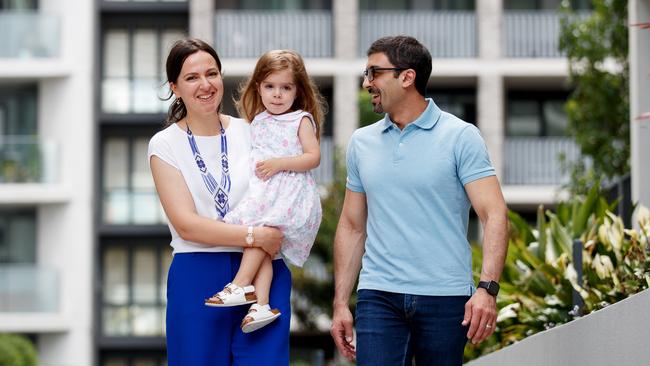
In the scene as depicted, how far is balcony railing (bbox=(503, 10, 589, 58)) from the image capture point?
42625 millimetres

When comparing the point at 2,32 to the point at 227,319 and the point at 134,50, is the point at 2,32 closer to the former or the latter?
the point at 134,50

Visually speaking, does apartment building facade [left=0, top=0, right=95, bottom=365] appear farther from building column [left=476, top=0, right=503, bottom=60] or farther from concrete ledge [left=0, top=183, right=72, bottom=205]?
building column [left=476, top=0, right=503, bottom=60]

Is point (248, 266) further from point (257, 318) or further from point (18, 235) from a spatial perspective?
point (18, 235)

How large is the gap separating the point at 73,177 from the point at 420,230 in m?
36.5

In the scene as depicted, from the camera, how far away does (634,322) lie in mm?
7492

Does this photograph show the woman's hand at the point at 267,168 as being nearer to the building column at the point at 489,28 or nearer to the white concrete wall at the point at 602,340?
the white concrete wall at the point at 602,340

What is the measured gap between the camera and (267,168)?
7.48 metres

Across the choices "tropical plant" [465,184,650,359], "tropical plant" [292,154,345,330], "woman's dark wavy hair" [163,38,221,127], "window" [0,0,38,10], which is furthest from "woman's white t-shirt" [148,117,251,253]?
"window" [0,0,38,10]

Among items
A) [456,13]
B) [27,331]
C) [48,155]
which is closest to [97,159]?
[48,155]

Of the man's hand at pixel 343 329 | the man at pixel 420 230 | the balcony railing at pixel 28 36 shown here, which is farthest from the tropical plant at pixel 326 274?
the man at pixel 420 230

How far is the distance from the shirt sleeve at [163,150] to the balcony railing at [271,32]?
116 ft

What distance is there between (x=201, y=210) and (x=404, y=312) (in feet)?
3.42

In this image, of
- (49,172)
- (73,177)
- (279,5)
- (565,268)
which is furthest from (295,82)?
(279,5)

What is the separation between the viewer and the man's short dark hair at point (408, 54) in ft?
24.8
